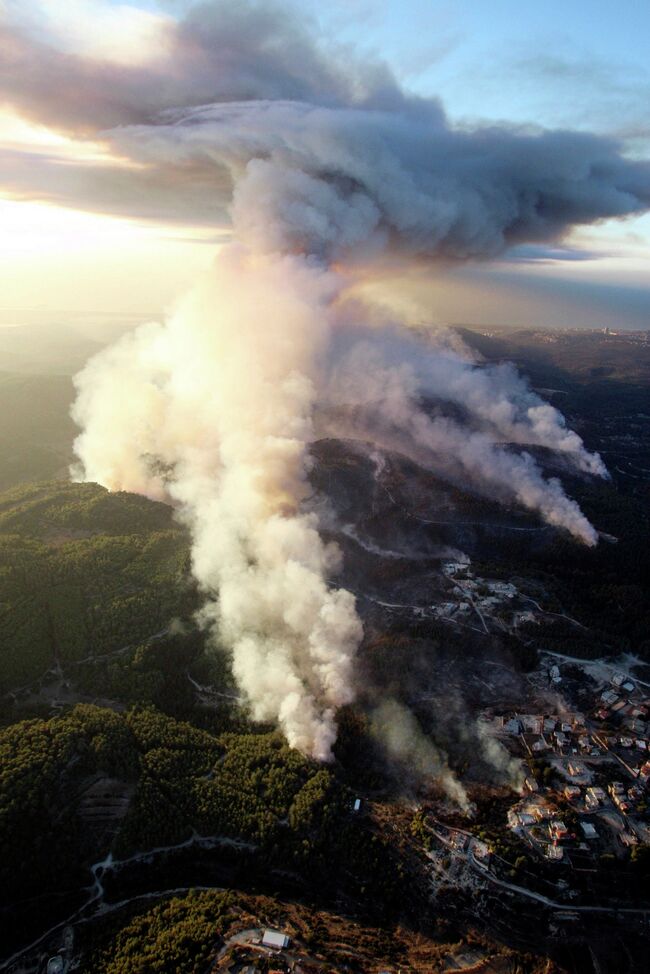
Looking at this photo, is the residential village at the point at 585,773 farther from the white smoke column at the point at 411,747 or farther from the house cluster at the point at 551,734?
the white smoke column at the point at 411,747

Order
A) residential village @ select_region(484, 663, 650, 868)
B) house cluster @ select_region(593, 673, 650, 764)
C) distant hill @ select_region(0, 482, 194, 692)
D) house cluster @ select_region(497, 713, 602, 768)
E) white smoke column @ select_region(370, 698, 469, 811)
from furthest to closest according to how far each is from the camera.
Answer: distant hill @ select_region(0, 482, 194, 692), house cluster @ select_region(593, 673, 650, 764), house cluster @ select_region(497, 713, 602, 768), white smoke column @ select_region(370, 698, 469, 811), residential village @ select_region(484, 663, 650, 868)

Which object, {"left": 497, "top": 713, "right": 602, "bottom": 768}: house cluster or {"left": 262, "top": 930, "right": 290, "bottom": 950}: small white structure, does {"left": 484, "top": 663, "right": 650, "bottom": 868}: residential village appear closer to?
{"left": 497, "top": 713, "right": 602, "bottom": 768}: house cluster

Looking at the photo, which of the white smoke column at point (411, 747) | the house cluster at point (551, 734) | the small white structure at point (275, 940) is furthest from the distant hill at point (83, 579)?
the house cluster at point (551, 734)

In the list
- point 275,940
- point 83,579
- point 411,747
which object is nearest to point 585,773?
point 411,747

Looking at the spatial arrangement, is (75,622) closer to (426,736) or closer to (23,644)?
(23,644)

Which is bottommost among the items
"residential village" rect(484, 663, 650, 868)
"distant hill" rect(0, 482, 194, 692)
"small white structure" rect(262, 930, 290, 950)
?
"small white structure" rect(262, 930, 290, 950)

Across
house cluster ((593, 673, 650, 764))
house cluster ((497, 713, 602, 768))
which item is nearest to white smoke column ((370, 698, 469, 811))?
house cluster ((497, 713, 602, 768))

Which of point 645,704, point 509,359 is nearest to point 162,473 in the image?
point 645,704
